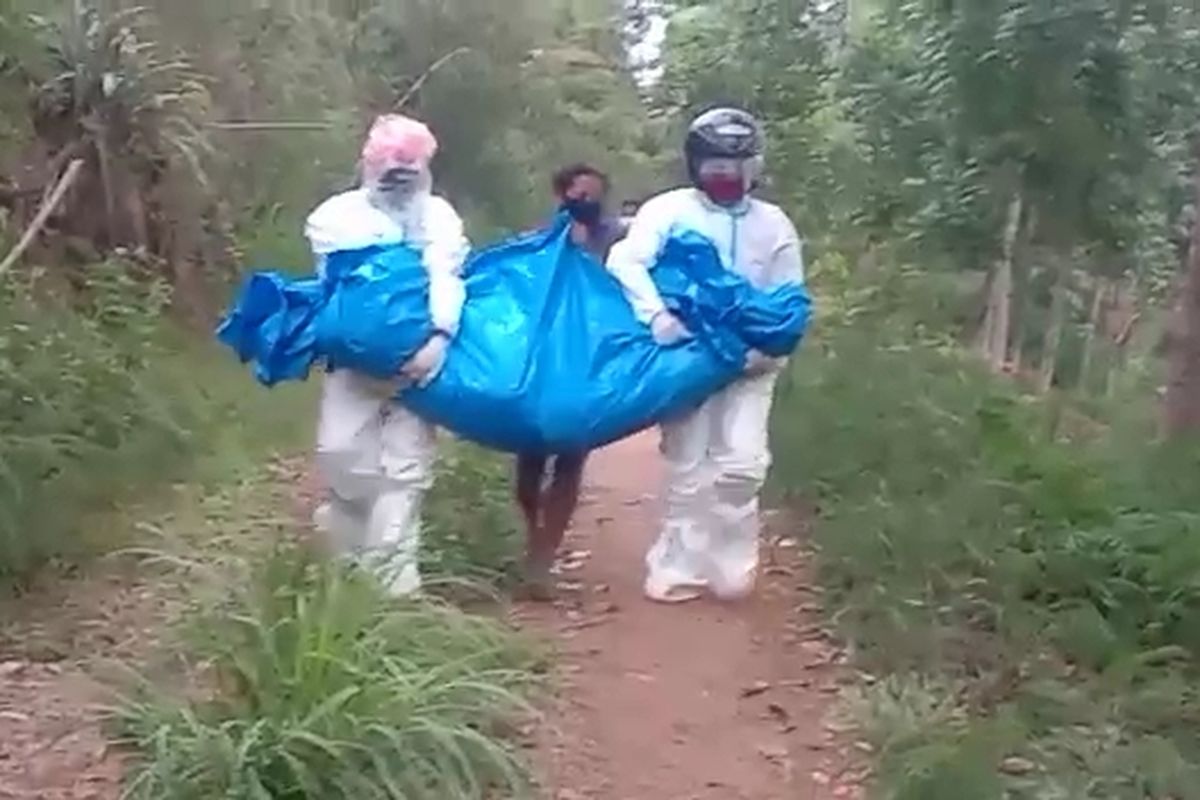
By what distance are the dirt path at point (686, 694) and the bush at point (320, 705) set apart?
0.30m

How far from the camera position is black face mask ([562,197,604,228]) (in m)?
7.24

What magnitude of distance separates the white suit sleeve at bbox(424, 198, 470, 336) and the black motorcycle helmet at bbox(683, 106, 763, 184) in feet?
2.90

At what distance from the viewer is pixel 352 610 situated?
460cm

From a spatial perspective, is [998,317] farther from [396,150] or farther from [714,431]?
[396,150]

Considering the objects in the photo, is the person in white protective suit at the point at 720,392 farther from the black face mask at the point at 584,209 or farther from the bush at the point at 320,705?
the bush at the point at 320,705

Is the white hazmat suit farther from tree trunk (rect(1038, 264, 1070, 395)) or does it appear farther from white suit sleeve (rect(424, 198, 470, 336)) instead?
tree trunk (rect(1038, 264, 1070, 395))

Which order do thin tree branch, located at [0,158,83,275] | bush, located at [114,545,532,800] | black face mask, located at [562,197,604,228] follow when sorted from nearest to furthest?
bush, located at [114,545,532,800]
black face mask, located at [562,197,604,228]
thin tree branch, located at [0,158,83,275]

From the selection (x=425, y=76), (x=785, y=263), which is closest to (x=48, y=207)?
(x=785, y=263)

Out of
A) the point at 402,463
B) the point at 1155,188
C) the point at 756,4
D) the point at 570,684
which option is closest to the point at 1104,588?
the point at 570,684

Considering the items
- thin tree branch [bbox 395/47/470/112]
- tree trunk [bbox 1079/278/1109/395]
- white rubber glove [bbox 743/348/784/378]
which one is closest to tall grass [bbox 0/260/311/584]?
white rubber glove [bbox 743/348/784/378]

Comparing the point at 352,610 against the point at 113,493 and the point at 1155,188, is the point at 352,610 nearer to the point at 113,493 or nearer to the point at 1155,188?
the point at 113,493

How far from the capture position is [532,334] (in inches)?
242

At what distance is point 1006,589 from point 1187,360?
2016 mm

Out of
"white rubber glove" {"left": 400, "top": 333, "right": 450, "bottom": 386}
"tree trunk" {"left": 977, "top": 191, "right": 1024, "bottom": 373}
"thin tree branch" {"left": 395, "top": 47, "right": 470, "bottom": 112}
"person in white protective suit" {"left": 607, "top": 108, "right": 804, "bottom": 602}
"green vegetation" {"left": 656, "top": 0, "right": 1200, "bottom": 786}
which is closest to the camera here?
"green vegetation" {"left": 656, "top": 0, "right": 1200, "bottom": 786}
